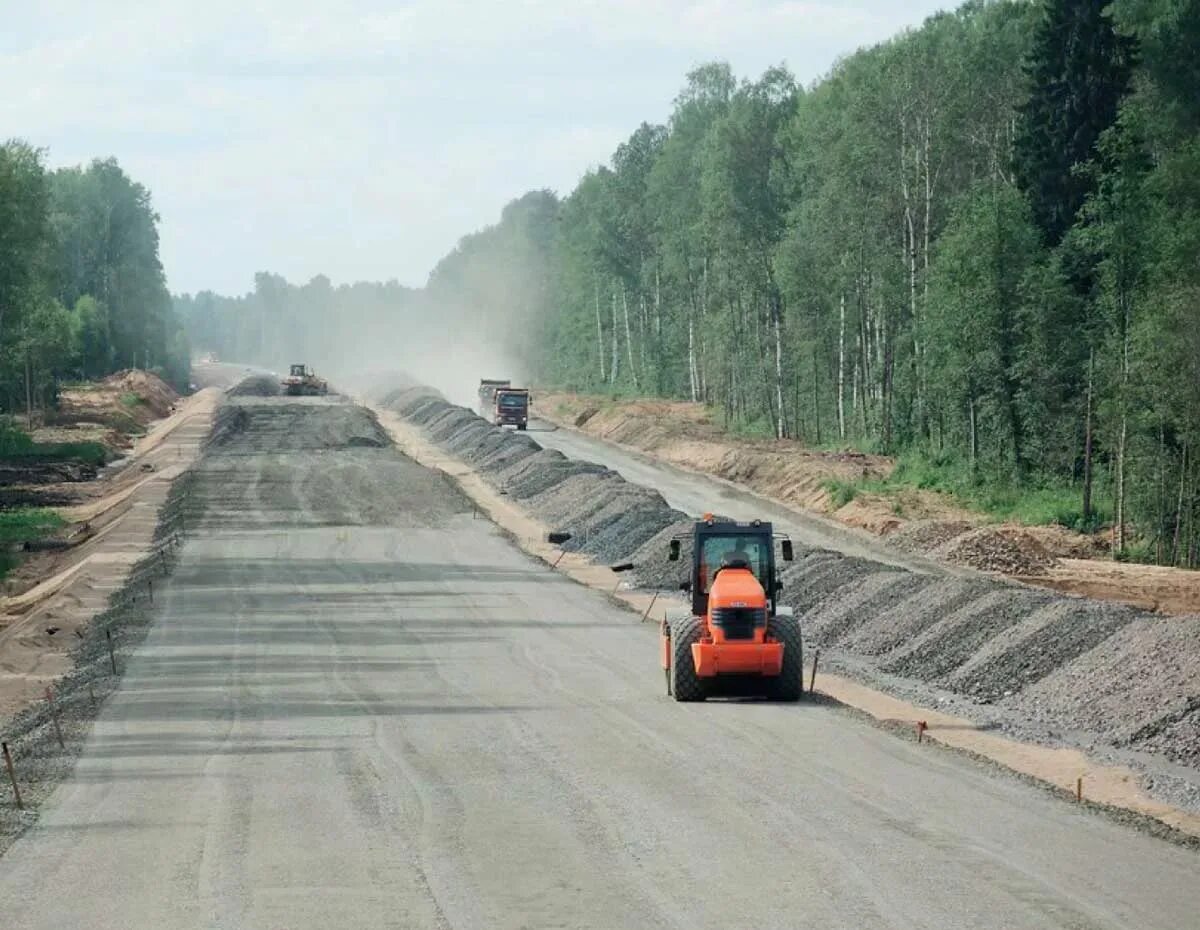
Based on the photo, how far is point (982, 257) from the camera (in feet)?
188

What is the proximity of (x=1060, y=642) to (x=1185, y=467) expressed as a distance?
1667cm

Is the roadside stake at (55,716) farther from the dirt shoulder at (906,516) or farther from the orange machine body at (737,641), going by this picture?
the dirt shoulder at (906,516)

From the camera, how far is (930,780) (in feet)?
68.9

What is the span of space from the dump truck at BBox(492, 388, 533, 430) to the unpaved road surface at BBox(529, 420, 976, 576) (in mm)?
2584

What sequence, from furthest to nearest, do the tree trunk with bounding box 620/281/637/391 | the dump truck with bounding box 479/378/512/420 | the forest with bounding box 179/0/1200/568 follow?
the tree trunk with bounding box 620/281/637/391
the dump truck with bounding box 479/378/512/420
the forest with bounding box 179/0/1200/568

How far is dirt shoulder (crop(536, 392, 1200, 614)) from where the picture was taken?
43281mm

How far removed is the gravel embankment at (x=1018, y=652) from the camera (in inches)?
988

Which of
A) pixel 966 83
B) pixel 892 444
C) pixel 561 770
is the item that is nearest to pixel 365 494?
pixel 892 444

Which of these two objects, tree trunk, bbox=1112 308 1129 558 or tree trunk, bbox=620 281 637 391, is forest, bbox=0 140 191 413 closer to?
tree trunk, bbox=620 281 637 391

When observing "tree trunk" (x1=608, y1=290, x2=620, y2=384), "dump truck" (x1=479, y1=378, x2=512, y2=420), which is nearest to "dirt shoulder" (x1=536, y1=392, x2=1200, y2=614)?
"dump truck" (x1=479, y1=378, x2=512, y2=420)

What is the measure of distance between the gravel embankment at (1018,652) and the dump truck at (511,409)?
50.0 metres

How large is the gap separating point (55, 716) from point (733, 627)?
32.8ft

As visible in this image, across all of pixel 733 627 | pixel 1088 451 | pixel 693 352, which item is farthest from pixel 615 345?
pixel 733 627

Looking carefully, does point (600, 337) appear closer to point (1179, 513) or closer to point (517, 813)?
point (1179, 513)
